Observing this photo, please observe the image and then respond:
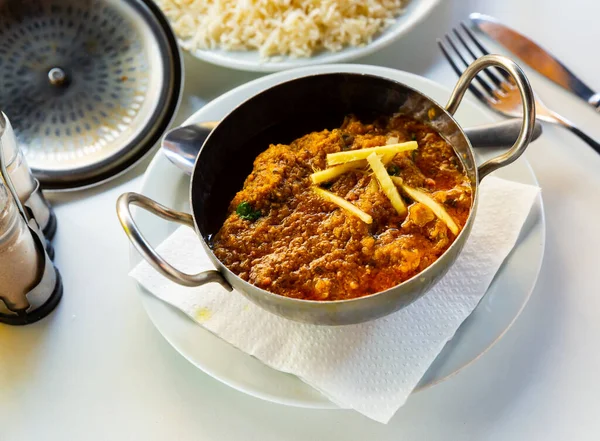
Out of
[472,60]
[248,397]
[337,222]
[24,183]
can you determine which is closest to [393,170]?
[337,222]

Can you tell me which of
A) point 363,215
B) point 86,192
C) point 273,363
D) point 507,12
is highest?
point 507,12

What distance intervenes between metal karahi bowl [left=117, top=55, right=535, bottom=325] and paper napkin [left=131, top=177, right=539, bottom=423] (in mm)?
87

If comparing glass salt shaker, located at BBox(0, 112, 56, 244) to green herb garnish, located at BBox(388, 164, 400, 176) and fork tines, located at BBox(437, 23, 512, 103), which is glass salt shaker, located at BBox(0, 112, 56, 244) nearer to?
green herb garnish, located at BBox(388, 164, 400, 176)

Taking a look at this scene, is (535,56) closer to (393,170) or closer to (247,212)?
(393,170)

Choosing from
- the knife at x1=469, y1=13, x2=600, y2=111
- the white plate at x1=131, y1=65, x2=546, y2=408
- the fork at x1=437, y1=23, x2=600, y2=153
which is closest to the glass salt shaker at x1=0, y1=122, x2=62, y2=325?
the white plate at x1=131, y1=65, x2=546, y2=408

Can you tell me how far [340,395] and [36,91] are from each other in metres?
0.97

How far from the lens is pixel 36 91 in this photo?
4.35 feet

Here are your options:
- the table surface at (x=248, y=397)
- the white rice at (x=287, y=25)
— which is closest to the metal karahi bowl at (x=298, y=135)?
the table surface at (x=248, y=397)

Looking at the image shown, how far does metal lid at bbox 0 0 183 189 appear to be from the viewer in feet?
4.24

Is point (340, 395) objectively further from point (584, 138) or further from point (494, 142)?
point (584, 138)

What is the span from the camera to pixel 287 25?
1.34 m

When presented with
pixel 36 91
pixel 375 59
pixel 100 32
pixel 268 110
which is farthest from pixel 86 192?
pixel 375 59

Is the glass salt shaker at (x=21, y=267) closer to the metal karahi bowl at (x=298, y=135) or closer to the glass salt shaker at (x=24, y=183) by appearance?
the glass salt shaker at (x=24, y=183)

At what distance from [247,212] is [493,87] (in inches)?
26.6
